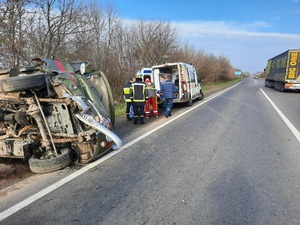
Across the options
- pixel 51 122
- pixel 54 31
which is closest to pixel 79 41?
pixel 54 31

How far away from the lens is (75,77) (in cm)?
460

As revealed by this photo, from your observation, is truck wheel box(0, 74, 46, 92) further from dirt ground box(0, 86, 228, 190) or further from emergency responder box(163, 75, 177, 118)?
emergency responder box(163, 75, 177, 118)

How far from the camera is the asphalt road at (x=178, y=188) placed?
2.90 m

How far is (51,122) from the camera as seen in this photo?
4.32 m

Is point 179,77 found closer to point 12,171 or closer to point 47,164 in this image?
point 47,164

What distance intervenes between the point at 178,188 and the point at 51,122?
7.59ft

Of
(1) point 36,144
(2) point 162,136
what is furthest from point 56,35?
(1) point 36,144

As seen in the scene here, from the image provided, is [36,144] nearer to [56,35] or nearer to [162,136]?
[162,136]

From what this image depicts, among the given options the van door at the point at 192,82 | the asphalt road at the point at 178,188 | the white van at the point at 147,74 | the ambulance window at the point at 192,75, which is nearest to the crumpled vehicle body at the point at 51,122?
the asphalt road at the point at 178,188

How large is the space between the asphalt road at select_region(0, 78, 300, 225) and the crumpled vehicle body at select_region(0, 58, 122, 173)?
35 centimetres

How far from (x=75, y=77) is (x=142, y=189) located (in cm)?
229

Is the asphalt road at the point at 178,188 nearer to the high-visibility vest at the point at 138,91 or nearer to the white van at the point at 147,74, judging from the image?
the high-visibility vest at the point at 138,91

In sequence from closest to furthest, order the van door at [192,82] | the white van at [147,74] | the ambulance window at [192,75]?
1. the white van at [147,74]
2. the van door at [192,82]
3. the ambulance window at [192,75]

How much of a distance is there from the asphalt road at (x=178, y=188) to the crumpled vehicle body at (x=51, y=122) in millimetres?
349
